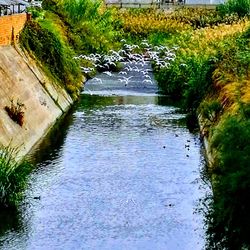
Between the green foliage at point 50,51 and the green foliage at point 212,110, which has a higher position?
the green foliage at point 212,110

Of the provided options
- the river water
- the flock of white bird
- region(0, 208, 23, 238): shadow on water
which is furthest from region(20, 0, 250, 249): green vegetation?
region(0, 208, 23, 238): shadow on water

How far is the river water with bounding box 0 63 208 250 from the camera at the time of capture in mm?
23625

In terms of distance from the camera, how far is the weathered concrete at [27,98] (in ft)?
112

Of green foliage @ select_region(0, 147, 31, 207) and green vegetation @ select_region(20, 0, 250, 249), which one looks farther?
green foliage @ select_region(0, 147, 31, 207)

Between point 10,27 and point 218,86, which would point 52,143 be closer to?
point 218,86

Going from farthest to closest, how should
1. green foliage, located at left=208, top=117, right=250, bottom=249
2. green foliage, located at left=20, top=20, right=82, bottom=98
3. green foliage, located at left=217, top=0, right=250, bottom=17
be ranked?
green foliage, located at left=217, top=0, right=250, bottom=17 → green foliage, located at left=20, top=20, right=82, bottom=98 → green foliage, located at left=208, top=117, right=250, bottom=249

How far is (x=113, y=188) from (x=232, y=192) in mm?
7392

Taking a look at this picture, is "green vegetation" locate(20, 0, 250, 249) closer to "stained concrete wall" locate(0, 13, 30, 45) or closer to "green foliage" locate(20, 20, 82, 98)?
"green foliage" locate(20, 20, 82, 98)

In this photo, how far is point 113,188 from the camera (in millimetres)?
28500

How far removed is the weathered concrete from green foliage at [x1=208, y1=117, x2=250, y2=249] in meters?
10.3

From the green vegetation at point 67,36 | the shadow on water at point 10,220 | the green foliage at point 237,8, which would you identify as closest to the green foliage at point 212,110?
the shadow on water at point 10,220

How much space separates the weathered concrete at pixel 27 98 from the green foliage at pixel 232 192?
10.3m

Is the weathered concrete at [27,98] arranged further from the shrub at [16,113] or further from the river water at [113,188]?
the river water at [113,188]

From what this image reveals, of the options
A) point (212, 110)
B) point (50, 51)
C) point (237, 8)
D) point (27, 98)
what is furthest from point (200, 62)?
point (237, 8)
